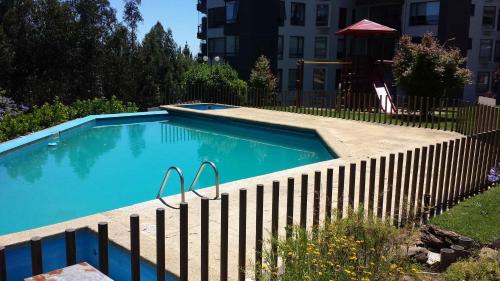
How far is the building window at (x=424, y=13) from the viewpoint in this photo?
3312cm

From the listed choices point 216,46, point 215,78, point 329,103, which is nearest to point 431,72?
point 329,103

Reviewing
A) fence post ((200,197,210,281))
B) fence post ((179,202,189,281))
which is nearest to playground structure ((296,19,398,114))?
fence post ((200,197,210,281))

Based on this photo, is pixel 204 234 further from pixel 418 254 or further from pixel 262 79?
pixel 262 79

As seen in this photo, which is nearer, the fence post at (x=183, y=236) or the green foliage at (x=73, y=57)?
the fence post at (x=183, y=236)

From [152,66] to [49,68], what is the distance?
4.62m

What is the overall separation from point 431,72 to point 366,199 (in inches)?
498

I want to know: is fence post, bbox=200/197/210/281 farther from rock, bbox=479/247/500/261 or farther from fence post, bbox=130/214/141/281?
rock, bbox=479/247/500/261

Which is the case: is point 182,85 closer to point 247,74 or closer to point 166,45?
point 166,45

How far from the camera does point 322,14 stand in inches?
1576

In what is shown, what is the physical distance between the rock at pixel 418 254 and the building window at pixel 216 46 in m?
39.3

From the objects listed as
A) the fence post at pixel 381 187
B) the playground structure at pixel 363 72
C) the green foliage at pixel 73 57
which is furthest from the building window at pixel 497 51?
the fence post at pixel 381 187

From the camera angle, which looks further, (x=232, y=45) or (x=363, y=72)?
(x=232, y=45)

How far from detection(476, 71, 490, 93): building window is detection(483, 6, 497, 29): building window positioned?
4004 millimetres

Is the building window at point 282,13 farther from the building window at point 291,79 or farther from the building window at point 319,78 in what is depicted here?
the building window at point 319,78
